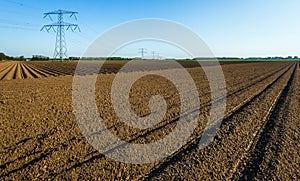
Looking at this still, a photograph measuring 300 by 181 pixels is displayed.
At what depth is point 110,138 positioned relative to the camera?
592 centimetres

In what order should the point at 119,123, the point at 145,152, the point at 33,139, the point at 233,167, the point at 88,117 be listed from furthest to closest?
the point at 88,117, the point at 119,123, the point at 33,139, the point at 145,152, the point at 233,167

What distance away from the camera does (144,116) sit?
26.4 ft

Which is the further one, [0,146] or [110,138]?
[110,138]

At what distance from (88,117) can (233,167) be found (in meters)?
4.96

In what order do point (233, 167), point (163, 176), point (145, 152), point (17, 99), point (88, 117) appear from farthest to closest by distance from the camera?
1. point (17, 99)
2. point (88, 117)
3. point (145, 152)
4. point (233, 167)
5. point (163, 176)

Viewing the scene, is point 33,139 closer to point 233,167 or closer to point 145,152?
point 145,152

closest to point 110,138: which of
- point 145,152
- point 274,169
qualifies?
point 145,152

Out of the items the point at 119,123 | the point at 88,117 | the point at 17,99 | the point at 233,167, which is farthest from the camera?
the point at 17,99

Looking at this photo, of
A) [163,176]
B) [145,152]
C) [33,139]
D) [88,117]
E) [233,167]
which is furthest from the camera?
[88,117]

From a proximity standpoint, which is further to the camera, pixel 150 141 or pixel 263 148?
pixel 150 141

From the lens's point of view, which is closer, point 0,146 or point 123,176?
point 123,176

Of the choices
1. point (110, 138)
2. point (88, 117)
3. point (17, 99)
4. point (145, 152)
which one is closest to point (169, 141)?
point (145, 152)

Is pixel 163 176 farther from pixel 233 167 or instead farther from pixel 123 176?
pixel 233 167

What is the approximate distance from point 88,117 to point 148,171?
4.04 metres
